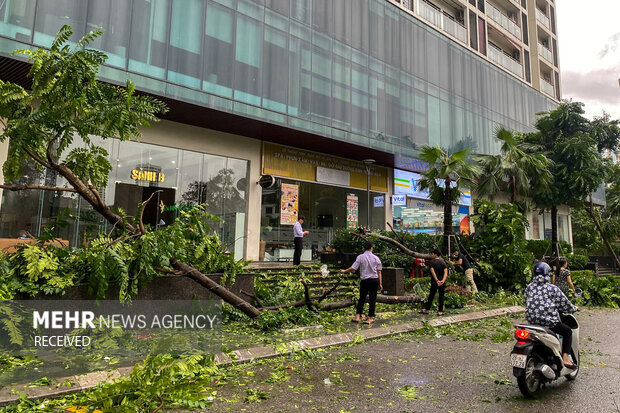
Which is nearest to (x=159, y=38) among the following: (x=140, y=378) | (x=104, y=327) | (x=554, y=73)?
(x=104, y=327)

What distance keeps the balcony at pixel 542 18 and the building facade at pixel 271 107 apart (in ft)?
60.0

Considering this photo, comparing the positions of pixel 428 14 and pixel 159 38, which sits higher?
pixel 428 14

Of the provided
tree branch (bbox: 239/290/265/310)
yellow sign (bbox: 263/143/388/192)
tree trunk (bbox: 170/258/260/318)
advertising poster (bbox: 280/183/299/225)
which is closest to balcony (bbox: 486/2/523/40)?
yellow sign (bbox: 263/143/388/192)

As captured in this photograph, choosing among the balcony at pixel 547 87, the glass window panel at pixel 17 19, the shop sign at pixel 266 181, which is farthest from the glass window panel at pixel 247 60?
the balcony at pixel 547 87

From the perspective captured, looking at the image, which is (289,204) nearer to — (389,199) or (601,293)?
(389,199)

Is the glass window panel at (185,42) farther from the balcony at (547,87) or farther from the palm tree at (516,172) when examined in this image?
the balcony at (547,87)

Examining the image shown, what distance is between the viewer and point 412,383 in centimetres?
521

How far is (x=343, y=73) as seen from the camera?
21000 millimetres

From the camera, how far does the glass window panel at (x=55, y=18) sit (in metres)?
12.5

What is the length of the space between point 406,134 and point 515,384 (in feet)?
65.6

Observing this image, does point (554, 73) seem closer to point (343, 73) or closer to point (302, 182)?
point (343, 73)

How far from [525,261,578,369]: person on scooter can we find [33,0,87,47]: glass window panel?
48.7ft

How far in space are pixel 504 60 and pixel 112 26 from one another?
34290 millimetres

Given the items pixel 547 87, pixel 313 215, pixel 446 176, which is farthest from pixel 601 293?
pixel 547 87
